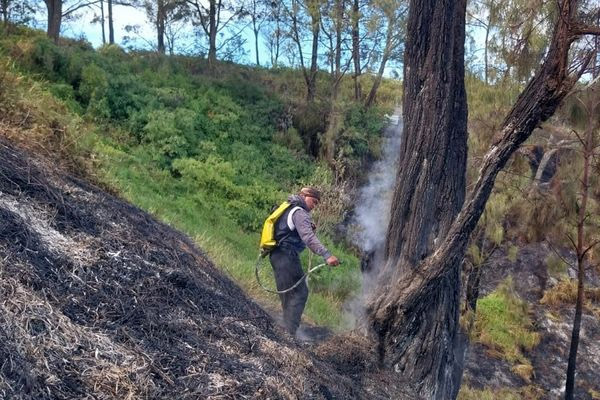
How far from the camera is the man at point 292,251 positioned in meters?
7.71

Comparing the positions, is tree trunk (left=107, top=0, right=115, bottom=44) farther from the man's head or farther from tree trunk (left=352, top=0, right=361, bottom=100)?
the man's head

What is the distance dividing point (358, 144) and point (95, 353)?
20225mm

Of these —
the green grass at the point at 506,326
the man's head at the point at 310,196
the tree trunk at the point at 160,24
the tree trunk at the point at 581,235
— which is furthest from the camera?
the tree trunk at the point at 160,24

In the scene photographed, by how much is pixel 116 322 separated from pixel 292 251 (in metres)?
3.58

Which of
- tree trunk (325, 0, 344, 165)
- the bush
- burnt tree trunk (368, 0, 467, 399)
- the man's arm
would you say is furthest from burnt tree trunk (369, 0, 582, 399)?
tree trunk (325, 0, 344, 165)

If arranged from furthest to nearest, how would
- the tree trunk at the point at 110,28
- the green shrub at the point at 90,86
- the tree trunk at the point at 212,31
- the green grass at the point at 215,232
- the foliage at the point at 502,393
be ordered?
1. the tree trunk at the point at 110,28
2. the tree trunk at the point at 212,31
3. the green shrub at the point at 90,86
4. the foliage at the point at 502,393
5. the green grass at the point at 215,232

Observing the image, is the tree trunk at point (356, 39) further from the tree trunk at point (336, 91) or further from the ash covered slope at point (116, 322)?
the ash covered slope at point (116, 322)

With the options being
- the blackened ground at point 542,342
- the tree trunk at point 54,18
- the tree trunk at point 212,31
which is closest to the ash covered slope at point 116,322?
the blackened ground at point 542,342

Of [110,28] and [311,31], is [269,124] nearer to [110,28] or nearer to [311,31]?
[311,31]

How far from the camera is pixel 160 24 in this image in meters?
31.6

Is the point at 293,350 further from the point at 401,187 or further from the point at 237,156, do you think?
the point at 237,156

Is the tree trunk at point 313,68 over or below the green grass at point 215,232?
over

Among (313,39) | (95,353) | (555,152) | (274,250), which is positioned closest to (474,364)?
(555,152)

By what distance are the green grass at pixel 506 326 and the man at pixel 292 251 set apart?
794 centimetres
